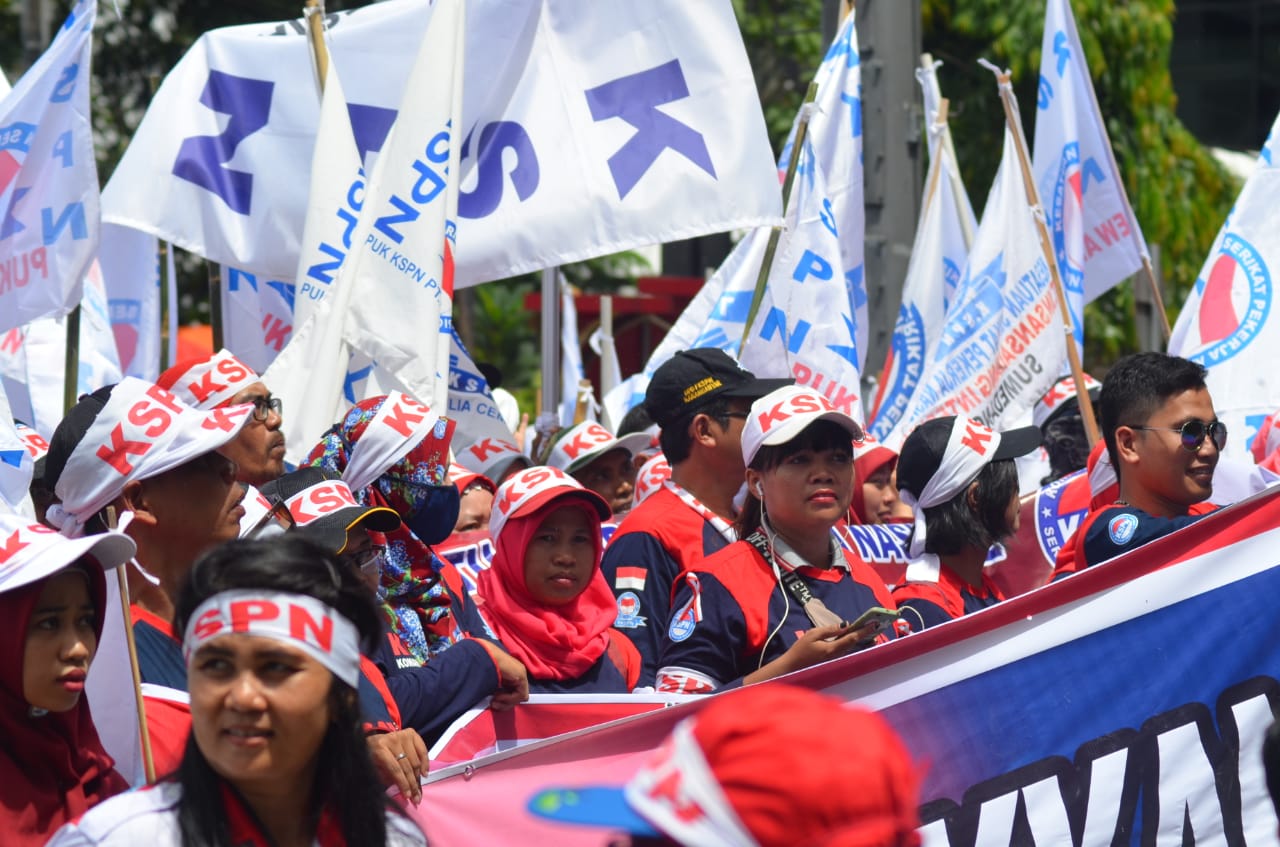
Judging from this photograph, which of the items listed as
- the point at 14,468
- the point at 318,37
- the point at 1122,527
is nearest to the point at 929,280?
the point at 318,37

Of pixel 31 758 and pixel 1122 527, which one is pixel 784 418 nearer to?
pixel 1122 527

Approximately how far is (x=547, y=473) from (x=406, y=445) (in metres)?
0.39

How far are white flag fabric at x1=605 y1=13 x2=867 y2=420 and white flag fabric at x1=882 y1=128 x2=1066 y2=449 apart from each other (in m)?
0.42

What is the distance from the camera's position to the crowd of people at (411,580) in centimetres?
256

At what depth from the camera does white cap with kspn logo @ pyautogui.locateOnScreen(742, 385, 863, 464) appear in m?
4.40

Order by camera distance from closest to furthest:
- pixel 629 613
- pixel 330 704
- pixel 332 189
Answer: pixel 330 704 < pixel 629 613 < pixel 332 189

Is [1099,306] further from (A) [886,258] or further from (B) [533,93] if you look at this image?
(B) [533,93]

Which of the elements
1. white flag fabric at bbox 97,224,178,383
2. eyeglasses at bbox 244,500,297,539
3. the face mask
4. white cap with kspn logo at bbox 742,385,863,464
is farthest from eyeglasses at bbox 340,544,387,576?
white flag fabric at bbox 97,224,178,383

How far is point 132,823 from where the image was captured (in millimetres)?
2465

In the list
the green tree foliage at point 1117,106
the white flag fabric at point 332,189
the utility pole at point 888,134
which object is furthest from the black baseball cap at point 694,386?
the green tree foliage at point 1117,106

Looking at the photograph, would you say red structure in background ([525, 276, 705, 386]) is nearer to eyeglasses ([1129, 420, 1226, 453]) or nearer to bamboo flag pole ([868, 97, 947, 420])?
bamboo flag pole ([868, 97, 947, 420])

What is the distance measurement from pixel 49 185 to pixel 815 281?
2950 mm

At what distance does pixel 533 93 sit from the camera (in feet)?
23.0

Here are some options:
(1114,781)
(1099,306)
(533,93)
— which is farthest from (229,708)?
(1099,306)
